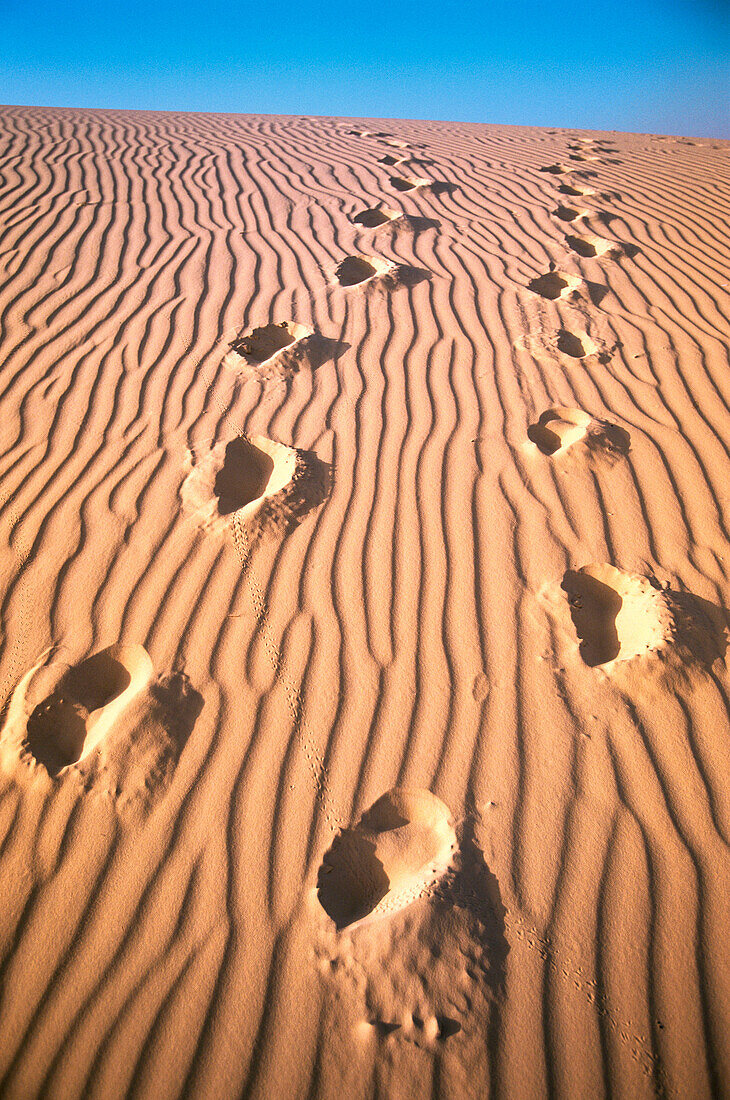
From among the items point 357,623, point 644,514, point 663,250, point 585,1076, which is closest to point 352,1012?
point 585,1076

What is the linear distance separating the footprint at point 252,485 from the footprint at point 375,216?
3.40m

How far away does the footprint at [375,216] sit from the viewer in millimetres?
5145

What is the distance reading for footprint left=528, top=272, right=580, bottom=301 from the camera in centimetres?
416

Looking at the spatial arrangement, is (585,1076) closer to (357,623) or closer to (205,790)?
(205,790)

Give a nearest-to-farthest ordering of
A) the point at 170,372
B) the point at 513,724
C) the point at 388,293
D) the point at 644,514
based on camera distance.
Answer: the point at 513,724, the point at 644,514, the point at 170,372, the point at 388,293

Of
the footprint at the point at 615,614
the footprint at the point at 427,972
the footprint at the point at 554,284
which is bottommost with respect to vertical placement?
the footprint at the point at 427,972

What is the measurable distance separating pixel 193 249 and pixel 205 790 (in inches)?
175

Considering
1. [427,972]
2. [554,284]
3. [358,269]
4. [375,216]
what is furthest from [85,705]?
[375,216]

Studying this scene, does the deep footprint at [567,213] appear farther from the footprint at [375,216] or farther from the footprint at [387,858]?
the footprint at [387,858]

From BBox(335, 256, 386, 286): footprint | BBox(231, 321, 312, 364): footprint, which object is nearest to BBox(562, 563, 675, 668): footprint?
BBox(231, 321, 312, 364): footprint

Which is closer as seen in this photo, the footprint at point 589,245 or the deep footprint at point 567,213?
the footprint at point 589,245

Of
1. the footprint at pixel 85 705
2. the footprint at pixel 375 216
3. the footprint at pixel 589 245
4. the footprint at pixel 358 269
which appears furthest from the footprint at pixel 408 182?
the footprint at pixel 85 705

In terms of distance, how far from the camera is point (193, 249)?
14.9 ft

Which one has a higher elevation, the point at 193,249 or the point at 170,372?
the point at 193,249
